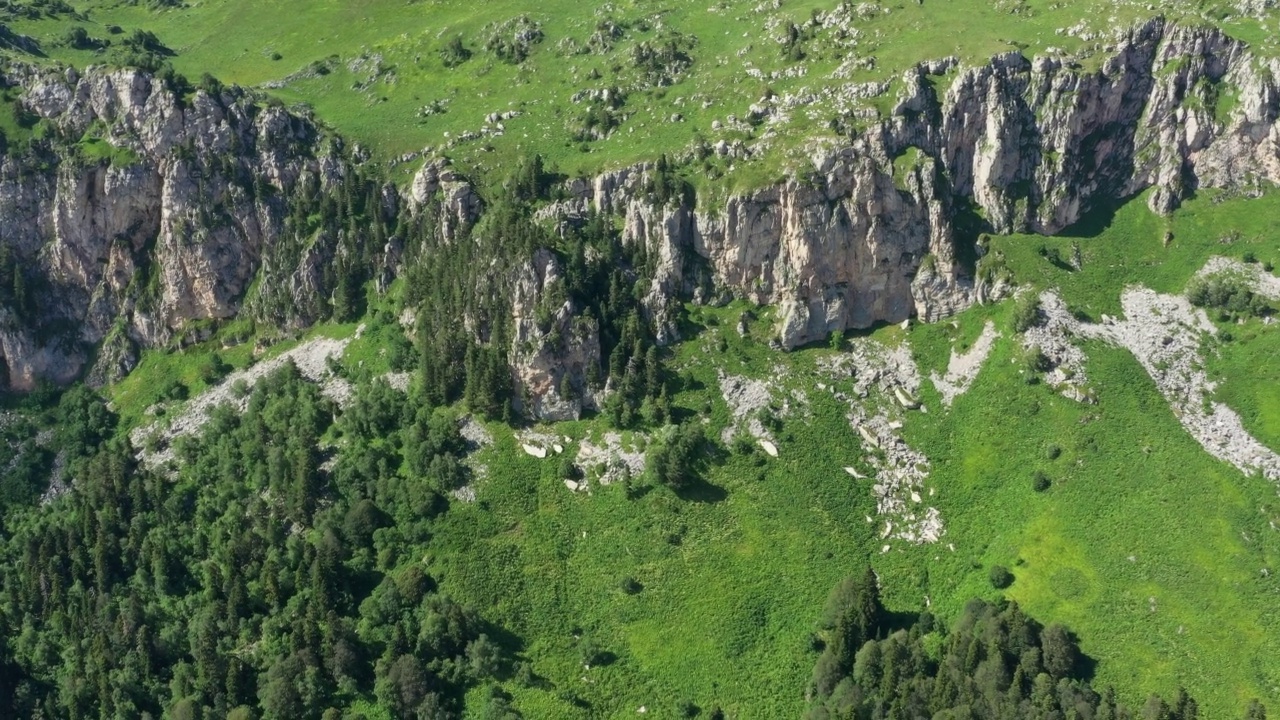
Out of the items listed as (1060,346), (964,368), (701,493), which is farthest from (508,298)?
(1060,346)

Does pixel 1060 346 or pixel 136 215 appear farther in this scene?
pixel 136 215

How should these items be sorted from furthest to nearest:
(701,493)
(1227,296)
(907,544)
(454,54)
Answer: (454,54), (1227,296), (701,493), (907,544)

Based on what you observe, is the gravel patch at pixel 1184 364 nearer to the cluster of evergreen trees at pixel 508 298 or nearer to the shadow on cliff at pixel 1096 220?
the shadow on cliff at pixel 1096 220

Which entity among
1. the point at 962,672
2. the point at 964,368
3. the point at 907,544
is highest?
the point at 964,368

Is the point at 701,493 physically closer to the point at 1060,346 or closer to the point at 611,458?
the point at 611,458

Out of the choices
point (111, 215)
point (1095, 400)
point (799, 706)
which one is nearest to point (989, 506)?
point (1095, 400)

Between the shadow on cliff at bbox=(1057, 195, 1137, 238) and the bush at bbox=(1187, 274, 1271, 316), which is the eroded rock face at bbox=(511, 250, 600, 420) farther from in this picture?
the bush at bbox=(1187, 274, 1271, 316)

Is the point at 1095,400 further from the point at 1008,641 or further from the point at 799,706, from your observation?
the point at 799,706
